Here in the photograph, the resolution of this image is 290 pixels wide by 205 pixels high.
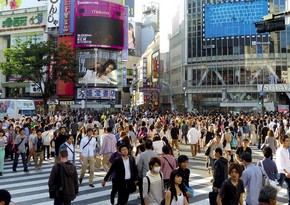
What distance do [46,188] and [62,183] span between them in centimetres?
481

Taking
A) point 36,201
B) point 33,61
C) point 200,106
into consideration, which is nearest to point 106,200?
point 36,201

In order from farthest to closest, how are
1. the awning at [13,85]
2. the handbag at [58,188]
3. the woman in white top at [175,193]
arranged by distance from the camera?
the awning at [13,85], the handbag at [58,188], the woman in white top at [175,193]

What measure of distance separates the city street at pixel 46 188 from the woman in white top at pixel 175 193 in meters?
4.13

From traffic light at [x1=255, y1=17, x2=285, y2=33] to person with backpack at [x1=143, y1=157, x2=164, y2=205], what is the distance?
30.1 feet

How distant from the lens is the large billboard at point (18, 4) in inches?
3024

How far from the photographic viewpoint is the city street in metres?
9.12

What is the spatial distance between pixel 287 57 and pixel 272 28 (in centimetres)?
4507

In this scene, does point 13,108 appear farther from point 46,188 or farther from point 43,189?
point 43,189

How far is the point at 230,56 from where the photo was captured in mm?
57750

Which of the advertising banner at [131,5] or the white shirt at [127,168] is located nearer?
the white shirt at [127,168]

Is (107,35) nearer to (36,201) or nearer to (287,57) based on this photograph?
(287,57)

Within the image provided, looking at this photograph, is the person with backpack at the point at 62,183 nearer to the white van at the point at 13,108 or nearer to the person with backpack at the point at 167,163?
the person with backpack at the point at 167,163

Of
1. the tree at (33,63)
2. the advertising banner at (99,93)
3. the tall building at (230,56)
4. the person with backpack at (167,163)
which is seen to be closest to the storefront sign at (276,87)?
the tall building at (230,56)

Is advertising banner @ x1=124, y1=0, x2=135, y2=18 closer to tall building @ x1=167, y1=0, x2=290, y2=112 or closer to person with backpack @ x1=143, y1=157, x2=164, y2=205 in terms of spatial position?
tall building @ x1=167, y1=0, x2=290, y2=112
